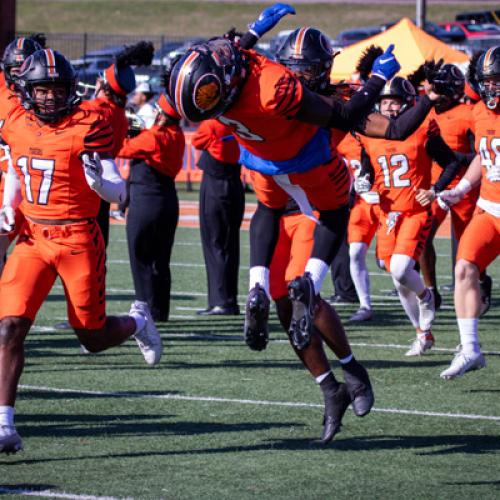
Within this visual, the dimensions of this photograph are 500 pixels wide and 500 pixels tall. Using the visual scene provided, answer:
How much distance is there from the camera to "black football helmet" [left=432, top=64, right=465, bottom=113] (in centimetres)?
1063

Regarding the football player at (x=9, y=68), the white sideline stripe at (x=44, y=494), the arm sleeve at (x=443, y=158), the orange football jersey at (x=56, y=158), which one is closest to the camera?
the white sideline stripe at (x=44, y=494)

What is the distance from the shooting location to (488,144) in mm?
8211

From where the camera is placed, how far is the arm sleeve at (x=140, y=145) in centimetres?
1114

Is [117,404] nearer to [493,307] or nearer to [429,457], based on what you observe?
[429,457]

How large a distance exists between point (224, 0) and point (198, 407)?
5063cm

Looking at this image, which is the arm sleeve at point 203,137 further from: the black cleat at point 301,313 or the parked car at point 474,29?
the parked car at point 474,29

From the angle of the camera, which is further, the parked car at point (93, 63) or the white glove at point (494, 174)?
the parked car at point (93, 63)

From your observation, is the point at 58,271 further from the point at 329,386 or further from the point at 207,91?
the point at 329,386

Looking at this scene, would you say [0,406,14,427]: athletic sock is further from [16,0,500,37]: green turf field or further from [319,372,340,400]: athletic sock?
[16,0,500,37]: green turf field

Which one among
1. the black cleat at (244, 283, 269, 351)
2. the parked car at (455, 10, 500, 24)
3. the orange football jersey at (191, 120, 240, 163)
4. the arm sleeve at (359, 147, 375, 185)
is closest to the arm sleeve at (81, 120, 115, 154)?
the black cleat at (244, 283, 269, 351)

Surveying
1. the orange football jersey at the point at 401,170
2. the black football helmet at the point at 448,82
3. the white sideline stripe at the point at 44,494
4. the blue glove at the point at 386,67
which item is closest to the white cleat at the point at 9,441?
the white sideline stripe at the point at 44,494

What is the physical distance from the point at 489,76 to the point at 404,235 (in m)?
1.98

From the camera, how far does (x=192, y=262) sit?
15.6 metres

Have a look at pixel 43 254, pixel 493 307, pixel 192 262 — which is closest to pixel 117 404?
pixel 43 254
